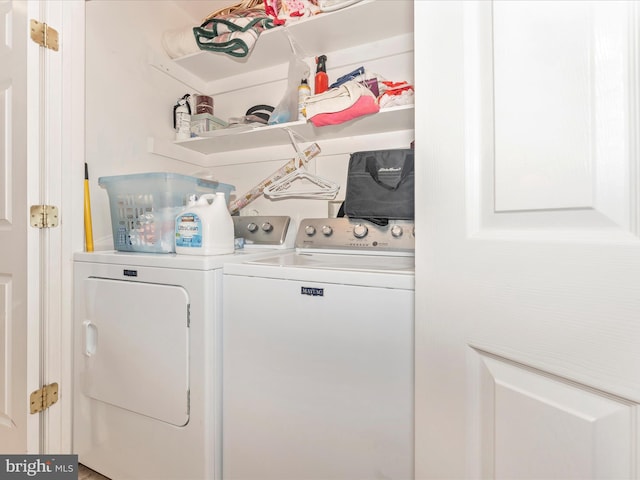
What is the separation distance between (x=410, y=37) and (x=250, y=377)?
1862 millimetres

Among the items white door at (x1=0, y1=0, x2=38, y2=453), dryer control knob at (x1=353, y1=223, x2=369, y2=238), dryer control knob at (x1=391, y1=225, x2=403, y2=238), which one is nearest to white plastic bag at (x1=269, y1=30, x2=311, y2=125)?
dryer control knob at (x1=353, y1=223, x2=369, y2=238)

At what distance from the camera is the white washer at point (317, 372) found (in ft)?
3.01

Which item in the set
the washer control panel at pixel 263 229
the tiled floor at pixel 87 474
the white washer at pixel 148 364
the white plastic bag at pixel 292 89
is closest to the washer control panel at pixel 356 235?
the washer control panel at pixel 263 229

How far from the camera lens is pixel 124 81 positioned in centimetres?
186

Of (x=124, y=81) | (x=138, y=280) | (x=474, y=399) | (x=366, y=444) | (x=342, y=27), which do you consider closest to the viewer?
(x=474, y=399)

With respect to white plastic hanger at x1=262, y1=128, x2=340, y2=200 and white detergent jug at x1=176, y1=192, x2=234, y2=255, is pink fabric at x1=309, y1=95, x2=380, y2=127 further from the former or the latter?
white detergent jug at x1=176, y1=192, x2=234, y2=255

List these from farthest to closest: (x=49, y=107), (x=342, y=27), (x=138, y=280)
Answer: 1. (x=342, y=27)
2. (x=49, y=107)
3. (x=138, y=280)

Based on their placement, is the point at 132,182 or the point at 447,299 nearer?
the point at 447,299

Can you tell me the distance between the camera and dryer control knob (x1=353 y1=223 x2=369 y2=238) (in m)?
1.50

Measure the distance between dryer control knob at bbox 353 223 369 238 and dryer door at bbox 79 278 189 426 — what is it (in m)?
0.78

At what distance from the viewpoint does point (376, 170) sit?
1402 mm

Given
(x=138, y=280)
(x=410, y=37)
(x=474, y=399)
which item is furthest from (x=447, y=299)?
(x=410, y=37)

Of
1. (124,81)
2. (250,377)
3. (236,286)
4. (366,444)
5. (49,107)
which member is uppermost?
(124,81)

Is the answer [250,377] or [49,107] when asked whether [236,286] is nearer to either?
[250,377]
